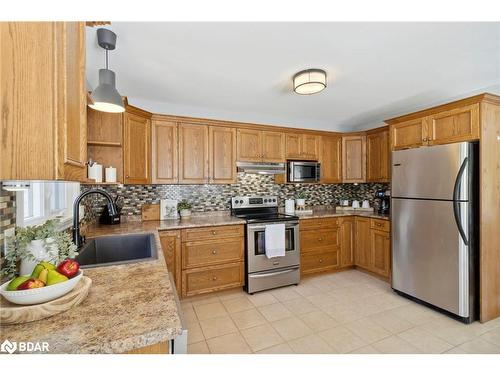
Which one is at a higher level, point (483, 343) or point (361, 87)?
point (361, 87)

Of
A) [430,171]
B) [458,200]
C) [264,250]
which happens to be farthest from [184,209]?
[458,200]

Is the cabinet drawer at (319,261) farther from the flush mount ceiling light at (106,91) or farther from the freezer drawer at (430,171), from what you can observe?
the flush mount ceiling light at (106,91)

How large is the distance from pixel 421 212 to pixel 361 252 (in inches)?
50.8

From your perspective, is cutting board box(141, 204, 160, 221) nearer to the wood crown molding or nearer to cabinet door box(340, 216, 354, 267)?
cabinet door box(340, 216, 354, 267)

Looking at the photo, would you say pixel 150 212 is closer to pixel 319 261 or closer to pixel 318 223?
pixel 318 223

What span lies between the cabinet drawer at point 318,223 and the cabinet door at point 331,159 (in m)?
0.71

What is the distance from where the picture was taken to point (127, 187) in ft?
10.1

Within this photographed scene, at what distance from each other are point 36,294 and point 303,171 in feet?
11.2

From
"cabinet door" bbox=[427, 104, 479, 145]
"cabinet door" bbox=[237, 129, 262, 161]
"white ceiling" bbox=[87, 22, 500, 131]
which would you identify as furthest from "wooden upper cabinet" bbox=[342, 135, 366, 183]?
"cabinet door" bbox=[237, 129, 262, 161]

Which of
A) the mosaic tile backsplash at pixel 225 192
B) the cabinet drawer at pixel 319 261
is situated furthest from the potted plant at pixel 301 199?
the cabinet drawer at pixel 319 261

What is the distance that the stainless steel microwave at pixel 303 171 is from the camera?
3.71 meters

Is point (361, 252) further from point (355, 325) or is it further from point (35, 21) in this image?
point (35, 21)

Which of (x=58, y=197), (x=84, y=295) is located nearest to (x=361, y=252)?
(x=84, y=295)

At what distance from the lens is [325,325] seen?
2.28m
